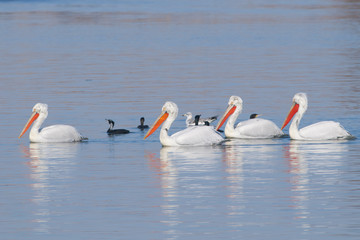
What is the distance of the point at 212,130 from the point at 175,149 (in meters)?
0.73

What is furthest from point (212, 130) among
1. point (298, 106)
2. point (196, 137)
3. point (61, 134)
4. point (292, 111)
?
point (61, 134)

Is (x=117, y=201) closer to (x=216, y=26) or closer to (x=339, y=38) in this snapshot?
(x=339, y=38)

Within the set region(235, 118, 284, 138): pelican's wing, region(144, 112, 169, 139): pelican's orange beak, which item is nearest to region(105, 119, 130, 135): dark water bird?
region(144, 112, 169, 139): pelican's orange beak

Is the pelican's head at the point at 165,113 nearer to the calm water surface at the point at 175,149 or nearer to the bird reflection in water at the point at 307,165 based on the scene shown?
the calm water surface at the point at 175,149

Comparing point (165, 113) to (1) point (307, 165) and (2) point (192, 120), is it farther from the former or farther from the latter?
(1) point (307, 165)

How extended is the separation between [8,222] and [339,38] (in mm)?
32404

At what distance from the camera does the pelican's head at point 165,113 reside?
1622cm

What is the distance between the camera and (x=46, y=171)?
13094 millimetres

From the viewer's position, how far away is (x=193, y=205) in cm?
1078

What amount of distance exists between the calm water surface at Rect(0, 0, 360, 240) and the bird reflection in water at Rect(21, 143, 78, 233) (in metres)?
0.02

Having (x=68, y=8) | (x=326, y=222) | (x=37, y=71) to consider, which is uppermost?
(x=68, y=8)

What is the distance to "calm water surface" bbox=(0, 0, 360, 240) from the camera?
399 inches

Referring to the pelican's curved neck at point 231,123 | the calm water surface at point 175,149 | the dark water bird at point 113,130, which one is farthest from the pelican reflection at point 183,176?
the dark water bird at point 113,130

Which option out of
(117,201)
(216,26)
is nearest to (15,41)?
(216,26)
